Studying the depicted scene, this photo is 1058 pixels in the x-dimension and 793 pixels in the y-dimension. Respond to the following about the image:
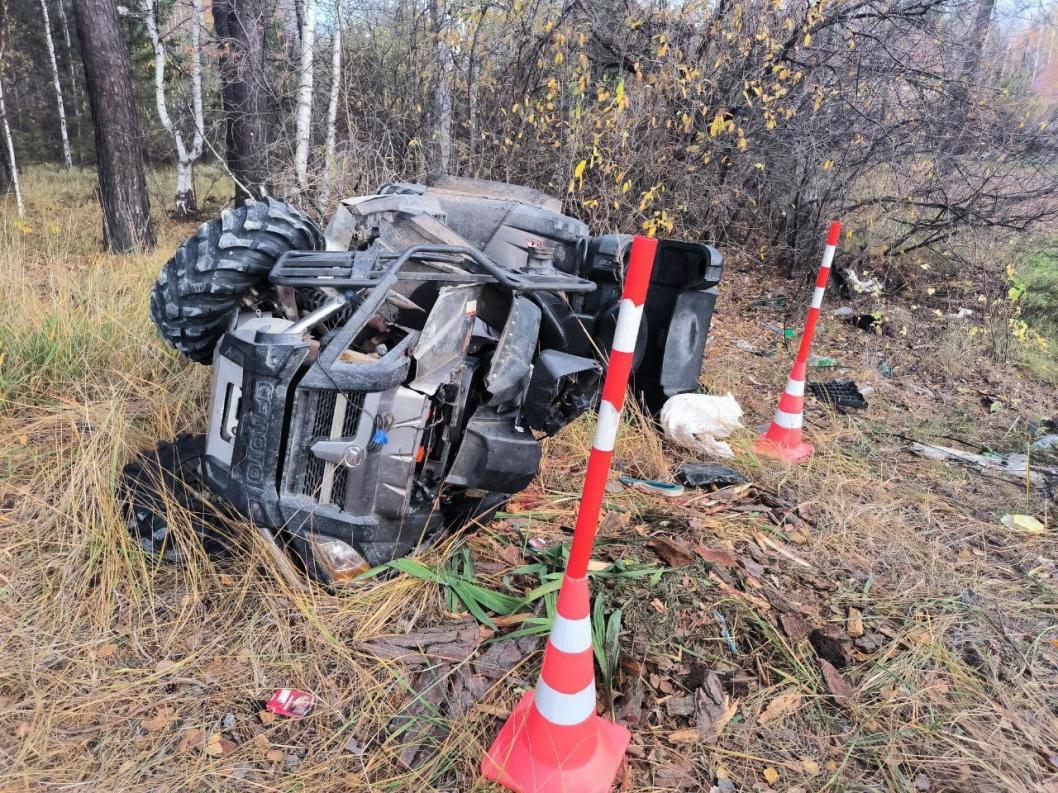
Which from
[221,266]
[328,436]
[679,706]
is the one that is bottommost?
[679,706]

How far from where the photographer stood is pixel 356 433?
2.14m

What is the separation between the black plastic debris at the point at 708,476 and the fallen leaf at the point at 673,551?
774 millimetres

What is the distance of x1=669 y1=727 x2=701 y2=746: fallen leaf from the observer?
1973 millimetres

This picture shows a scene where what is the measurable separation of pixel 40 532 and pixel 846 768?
2.98 m

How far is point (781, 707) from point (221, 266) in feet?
8.69

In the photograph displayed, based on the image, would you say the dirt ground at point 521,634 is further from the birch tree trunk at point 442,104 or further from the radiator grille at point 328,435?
the birch tree trunk at point 442,104

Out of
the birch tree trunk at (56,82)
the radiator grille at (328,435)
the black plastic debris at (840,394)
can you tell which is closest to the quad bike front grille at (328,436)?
the radiator grille at (328,435)

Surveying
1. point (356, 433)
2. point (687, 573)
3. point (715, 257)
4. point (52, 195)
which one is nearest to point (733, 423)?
point (715, 257)

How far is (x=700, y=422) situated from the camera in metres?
3.96

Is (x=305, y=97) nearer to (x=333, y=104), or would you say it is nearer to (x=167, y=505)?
(x=333, y=104)

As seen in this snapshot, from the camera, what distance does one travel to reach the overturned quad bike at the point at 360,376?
2125 millimetres

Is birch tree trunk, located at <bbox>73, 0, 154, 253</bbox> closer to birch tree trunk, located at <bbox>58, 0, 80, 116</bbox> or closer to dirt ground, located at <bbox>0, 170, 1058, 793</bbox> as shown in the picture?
dirt ground, located at <bbox>0, 170, 1058, 793</bbox>

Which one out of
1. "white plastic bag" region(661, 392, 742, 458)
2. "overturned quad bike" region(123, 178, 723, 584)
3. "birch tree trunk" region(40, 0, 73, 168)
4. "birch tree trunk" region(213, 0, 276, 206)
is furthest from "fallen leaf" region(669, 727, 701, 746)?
"birch tree trunk" region(40, 0, 73, 168)

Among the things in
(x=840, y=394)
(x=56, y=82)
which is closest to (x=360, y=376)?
(x=840, y=394)
